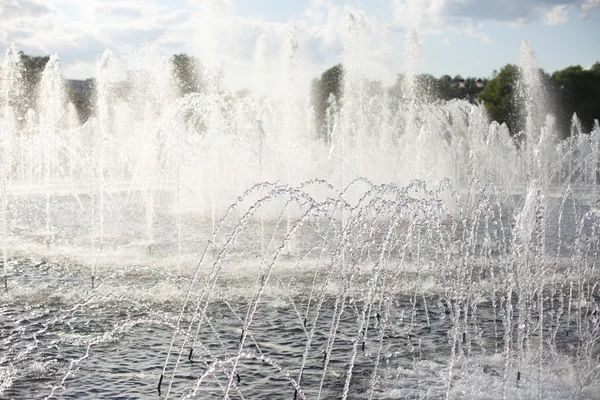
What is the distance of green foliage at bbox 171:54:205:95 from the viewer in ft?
234

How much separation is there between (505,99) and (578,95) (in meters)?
6.76

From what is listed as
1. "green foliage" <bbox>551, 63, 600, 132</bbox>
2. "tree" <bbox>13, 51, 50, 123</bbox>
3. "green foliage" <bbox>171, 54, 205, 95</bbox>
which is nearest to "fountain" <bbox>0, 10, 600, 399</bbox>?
"tree" <bbox>13, 51, 50, 123</bbox>

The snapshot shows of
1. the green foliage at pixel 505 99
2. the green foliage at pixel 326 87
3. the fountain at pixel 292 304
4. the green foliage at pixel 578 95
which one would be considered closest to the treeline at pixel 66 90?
the green foliage at pixel 326 87

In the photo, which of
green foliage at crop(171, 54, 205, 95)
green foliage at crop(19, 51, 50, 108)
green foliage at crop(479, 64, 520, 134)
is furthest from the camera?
green foliage at crop(171, 54, 205, 95)

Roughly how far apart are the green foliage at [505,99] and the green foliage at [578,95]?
379cm

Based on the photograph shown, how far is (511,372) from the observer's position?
850 cm

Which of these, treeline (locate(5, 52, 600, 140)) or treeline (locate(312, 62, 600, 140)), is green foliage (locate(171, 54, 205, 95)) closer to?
treeline (locate(5, 52, 600, 140))

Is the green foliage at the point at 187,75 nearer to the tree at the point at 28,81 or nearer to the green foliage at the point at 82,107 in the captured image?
the green foliage at the point at 82,107

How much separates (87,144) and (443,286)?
37.1 m

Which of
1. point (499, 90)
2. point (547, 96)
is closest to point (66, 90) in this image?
point (499, 90)

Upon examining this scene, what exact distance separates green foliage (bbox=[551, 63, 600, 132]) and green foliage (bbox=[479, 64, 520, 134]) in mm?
3787

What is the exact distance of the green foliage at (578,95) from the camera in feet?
219

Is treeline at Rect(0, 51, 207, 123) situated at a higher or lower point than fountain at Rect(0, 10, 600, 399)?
higher

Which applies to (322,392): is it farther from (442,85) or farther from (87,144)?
(442,85)
